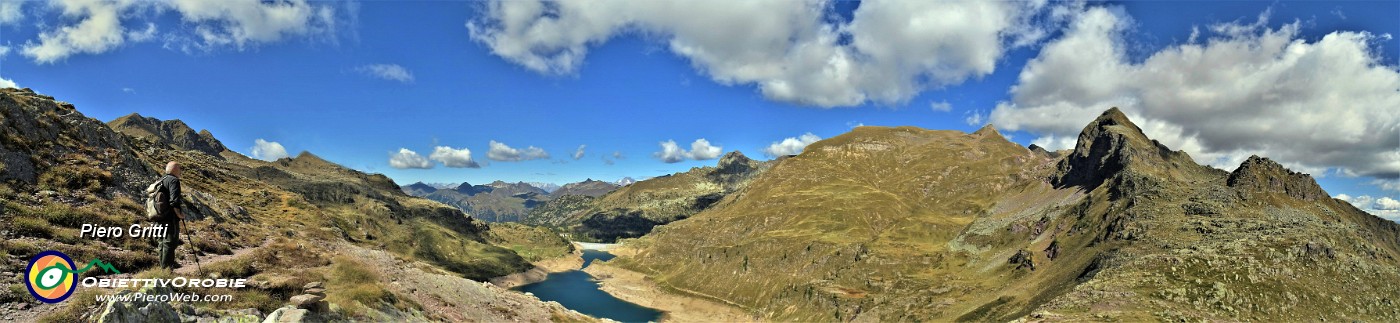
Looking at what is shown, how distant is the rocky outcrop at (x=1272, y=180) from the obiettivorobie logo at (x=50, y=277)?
183 meters

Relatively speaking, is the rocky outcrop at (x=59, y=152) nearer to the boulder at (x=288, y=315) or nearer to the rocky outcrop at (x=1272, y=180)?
the boulder at (x=288, y=315)

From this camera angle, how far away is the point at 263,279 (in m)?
27.2

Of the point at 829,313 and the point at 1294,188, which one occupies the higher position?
the point at 1294,188

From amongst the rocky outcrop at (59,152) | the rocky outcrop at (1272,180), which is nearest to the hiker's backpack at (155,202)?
the rocky outcrop at (59,152)

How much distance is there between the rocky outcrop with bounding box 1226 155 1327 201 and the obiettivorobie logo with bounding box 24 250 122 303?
182871 mm

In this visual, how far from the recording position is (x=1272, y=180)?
435ft

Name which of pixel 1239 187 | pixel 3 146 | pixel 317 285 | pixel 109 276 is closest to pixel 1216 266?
pixel 1239 187

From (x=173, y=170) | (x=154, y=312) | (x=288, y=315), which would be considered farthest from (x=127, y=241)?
(x=154, y=312)

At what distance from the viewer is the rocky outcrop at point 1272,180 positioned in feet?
427

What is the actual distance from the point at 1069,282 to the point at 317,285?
115676 millimetres

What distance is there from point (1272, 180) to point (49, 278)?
199 metres

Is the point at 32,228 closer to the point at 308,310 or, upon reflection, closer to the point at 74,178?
the point at 74,178

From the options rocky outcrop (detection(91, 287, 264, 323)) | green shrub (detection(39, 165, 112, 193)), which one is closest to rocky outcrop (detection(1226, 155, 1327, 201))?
rocky outcrop (detection(91, 287, 264, 323))

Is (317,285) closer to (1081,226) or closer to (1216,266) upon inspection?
(1216,266)
